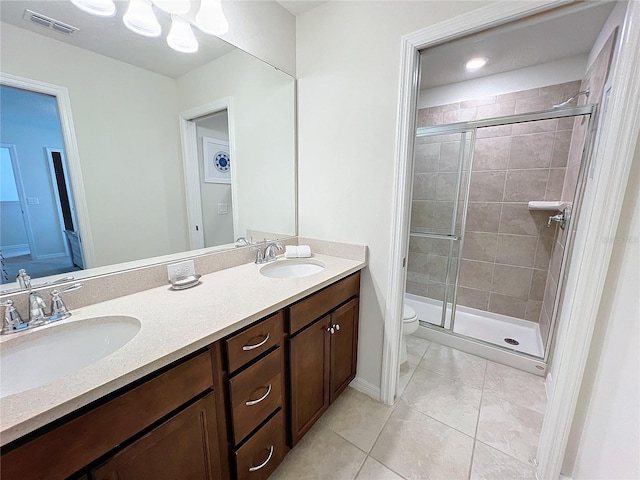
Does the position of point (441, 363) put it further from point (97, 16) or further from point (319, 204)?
point (97, 16)

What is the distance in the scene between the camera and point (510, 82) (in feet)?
7.30

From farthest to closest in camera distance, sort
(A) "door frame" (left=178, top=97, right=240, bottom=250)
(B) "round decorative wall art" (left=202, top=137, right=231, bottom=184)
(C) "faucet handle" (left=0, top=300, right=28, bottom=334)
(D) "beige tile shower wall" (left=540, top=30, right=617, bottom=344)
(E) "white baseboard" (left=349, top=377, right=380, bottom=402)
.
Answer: (E) "white baseboard" (left=349, top=377, right=380, bottom=402) → (D) "beige tile shower wall" (left=540, top=30, right=617, bottom=344) → (B) "round decorative wall art" (left=202, top=137, right=231, bottom=184) → (A) "door frame" (left=178, top=97, right=240, bottom=250) → (C) "faucet handle" (left=0, top=300, right=28, bottom=334)

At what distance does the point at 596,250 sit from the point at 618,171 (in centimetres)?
28

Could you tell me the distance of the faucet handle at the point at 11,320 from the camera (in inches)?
30.5

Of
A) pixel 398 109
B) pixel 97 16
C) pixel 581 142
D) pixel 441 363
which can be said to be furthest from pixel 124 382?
pixel 581 142

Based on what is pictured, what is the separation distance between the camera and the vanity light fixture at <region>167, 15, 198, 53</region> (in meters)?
1.17

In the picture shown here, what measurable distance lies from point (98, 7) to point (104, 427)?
1.39 m

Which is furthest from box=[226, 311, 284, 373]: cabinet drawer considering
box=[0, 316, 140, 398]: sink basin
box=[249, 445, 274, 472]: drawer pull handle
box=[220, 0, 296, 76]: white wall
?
box=[220, 0, 296, 76]: white wall

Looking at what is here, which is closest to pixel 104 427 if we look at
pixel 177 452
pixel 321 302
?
pixel 177 452

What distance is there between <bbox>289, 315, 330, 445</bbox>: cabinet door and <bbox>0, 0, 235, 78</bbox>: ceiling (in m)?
1.36

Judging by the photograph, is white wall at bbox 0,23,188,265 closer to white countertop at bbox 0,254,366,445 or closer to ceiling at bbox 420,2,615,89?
white countertop at bbox 0,254,366,445

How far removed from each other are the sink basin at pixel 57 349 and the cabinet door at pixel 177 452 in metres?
0.33

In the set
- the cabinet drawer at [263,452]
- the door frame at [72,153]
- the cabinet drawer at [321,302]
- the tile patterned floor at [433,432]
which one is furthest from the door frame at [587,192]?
the door frame at [72,153]

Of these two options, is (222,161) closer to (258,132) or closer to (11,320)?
(258,132)
